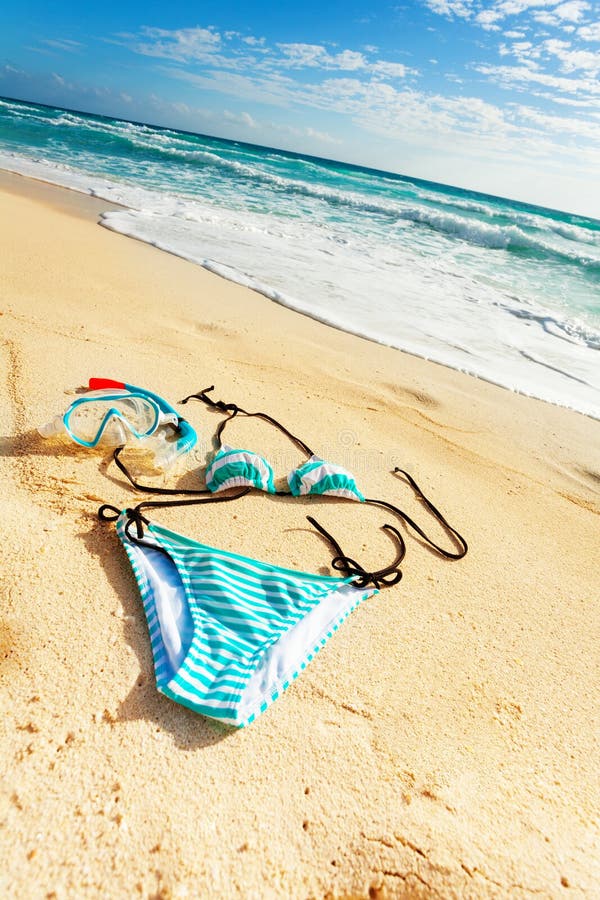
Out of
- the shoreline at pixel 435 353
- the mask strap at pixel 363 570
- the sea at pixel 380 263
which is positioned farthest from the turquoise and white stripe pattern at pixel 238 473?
the shoreline at pixel 435 353

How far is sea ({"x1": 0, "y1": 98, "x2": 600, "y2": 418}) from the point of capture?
5.73 metres

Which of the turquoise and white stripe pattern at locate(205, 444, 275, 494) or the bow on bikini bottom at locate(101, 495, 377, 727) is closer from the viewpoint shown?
the bow on bikini bottom at locate(101, 495, 377, 727)

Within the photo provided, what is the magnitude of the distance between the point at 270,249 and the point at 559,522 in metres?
6.97

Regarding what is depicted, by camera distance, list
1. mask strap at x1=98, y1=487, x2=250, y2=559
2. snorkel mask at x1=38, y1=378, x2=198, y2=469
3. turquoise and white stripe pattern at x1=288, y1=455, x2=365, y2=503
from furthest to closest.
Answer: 1. turquoise and white stripe pattern at x1=288, y1=455, x2=365, y2=503
2. snorkel mask at x1=38, y1=378, x2=198, y2=469
3. mask strap at x1=98, y1=487, x2=250, y2=559

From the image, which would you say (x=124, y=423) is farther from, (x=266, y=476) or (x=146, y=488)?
(x=266, y=476)

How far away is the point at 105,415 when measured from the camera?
2609mm

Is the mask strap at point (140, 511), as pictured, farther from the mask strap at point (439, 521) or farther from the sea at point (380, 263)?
the sea at point (380, 263)

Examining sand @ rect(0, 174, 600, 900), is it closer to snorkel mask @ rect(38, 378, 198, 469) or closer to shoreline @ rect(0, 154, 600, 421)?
snorkel mask @ rect(38, 378, 198, 469)

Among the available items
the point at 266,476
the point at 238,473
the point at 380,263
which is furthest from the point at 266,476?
the point at 380,263

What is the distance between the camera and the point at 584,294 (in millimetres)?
10695

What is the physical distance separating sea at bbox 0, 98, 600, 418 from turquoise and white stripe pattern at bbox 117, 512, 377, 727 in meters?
3.22

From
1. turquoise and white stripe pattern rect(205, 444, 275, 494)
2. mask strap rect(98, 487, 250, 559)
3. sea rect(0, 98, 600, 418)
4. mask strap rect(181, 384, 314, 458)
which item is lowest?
mask strap rect(98, 487, 250, 559)

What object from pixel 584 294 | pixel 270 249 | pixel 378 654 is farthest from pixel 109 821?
pixel 584 294

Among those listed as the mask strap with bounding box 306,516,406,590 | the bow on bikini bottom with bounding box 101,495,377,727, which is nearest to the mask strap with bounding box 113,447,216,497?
the bow on bikini bottom with bounding box 101,495,377,727
